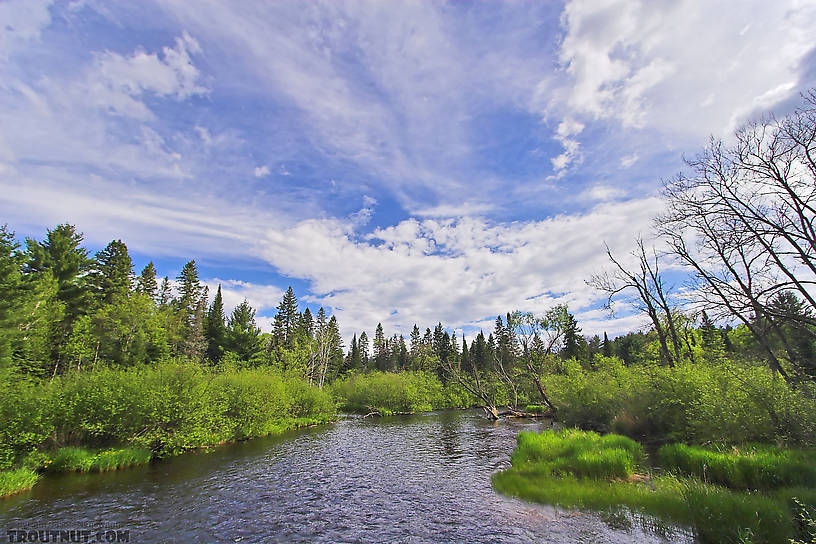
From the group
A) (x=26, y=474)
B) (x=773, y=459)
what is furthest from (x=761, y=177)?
(x=26, y=474)

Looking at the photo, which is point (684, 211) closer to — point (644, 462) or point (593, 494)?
point (644, 462)

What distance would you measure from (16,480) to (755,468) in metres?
25.9

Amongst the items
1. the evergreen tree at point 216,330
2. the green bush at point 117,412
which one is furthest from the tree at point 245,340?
the green bush at point 117,412

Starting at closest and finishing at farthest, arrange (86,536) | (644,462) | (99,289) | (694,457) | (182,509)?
(86,536) < (182,509) < (694,457) < (644,462) < (99,289)

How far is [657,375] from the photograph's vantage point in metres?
21.2

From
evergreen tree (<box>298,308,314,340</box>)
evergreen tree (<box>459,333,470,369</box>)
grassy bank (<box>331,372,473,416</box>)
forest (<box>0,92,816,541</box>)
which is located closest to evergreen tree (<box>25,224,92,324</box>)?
forest (<box>0,92,816,541</box>)

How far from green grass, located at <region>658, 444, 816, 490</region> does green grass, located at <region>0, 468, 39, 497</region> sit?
24.8 m

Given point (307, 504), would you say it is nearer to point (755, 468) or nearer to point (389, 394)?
point (755, 468)

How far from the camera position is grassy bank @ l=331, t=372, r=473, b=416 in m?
54.2

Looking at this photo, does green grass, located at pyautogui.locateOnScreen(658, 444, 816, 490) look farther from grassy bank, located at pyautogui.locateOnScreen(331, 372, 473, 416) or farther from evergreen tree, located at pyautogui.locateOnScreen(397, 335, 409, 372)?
evergreen tree, located at pyautogui.locateOnScreen(397, 335, 409, 372)

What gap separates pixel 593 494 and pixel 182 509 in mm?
14424

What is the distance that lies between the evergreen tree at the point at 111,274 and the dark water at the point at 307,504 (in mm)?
30149

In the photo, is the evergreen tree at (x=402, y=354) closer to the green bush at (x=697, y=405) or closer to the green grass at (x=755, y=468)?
the green bush at (x=697, y=405)

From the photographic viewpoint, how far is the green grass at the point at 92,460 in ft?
53.3
